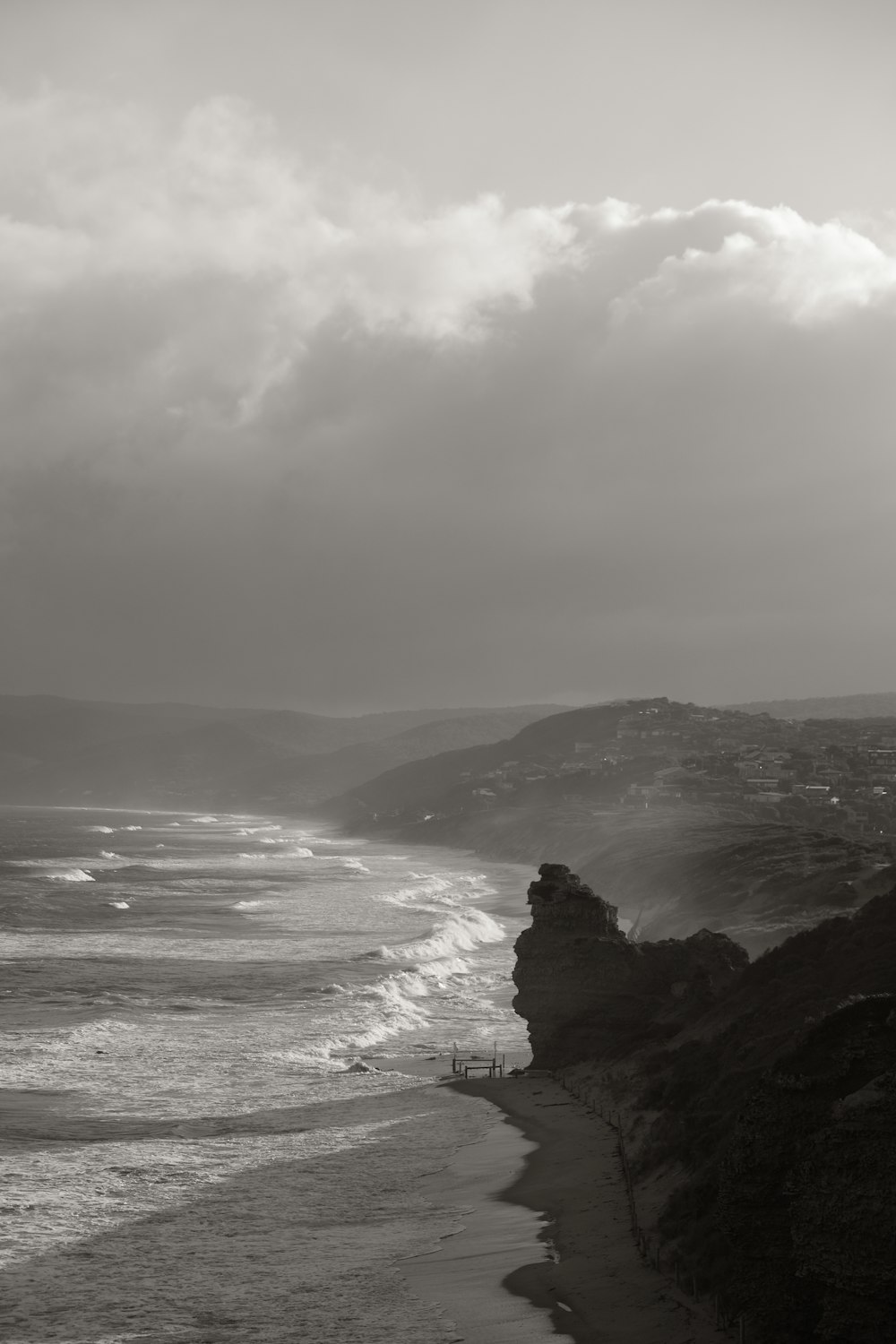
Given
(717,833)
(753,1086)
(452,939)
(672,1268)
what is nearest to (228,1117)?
(672,1268)

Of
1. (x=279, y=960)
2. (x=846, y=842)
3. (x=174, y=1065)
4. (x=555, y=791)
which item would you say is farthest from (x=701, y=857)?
(x=555, y=791)

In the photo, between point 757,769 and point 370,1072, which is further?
point 757,769

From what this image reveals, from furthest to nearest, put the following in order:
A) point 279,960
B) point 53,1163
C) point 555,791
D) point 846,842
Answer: point 555,791 < point 846,842 < point 279,960 < point 53,1163

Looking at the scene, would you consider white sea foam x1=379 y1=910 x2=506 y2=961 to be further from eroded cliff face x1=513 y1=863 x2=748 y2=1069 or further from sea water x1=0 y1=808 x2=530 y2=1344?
eroded cliff face x1=513 y1=863 x2=748 y2=1069

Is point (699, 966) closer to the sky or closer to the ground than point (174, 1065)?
closer to the sky

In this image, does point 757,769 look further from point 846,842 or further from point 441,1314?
point 441,1314

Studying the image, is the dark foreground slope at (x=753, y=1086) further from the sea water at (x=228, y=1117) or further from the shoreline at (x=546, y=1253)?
the sea water at (x=228, y=1117)

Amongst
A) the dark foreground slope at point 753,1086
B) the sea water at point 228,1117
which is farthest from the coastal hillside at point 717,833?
the dark foreground slope at point 753,1086
